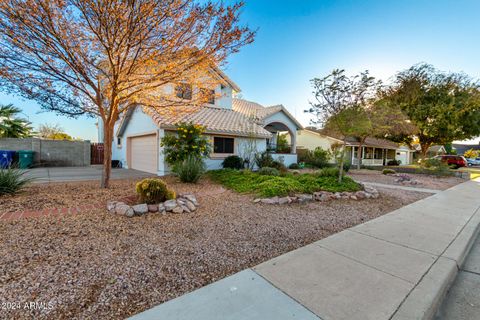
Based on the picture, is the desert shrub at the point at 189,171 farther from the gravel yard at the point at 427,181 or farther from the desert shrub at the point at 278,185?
the gravel yard at the point at 427,181

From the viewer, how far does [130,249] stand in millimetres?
3180

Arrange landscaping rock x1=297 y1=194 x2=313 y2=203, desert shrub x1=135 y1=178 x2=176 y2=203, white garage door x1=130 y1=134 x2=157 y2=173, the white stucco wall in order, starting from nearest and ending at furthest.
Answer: desert shrub x1=135 y1=178 x2=176 y2=203
landscaping rock x1=297 y1=194 x2=313 y2=203
white garage door x1=130 y1=134 x2=157 y2=173
the white stucco wall

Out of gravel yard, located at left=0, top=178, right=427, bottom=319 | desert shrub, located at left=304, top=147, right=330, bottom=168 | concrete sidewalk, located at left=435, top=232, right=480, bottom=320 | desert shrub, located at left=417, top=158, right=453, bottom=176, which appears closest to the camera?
gravel yard, located at left=0, top=178, right=427, bottom=319

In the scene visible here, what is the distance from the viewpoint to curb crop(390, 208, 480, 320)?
2.10 meters

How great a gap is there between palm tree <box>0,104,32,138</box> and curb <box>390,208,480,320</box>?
21.0 m

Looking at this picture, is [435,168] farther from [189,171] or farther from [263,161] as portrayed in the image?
Answer: [189,171]

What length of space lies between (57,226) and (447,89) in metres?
29.9

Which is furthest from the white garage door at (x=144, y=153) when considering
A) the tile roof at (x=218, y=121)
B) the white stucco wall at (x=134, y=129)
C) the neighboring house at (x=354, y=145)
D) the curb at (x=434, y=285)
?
the neighboring house at (x=354, y=145)

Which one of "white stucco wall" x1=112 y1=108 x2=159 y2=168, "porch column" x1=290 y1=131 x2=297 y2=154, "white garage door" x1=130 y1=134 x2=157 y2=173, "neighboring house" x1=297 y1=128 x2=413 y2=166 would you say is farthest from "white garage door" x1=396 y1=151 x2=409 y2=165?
"white stucco wall" x1=112 y1=108 x2=159 y2=168

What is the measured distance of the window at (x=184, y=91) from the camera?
718cm

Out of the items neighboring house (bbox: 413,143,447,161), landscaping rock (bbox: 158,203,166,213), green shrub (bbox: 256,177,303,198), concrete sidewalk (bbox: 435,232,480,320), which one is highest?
neighboring house (bbox: 413,143,447,161)

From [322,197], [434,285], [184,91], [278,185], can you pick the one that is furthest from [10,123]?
[434,285]

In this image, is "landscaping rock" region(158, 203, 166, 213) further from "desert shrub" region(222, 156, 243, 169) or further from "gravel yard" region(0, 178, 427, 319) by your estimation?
"desert shrub" region(222, 156, 243, 169)

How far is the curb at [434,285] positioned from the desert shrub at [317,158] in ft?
46.4
